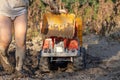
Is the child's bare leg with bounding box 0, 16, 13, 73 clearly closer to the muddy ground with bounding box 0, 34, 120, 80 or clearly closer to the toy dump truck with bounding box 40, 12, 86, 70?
the muddy ground with bounding box 0, 34, 120, 80

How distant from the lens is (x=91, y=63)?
873 cm

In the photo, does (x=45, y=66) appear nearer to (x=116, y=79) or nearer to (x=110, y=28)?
(x=116, y=79)

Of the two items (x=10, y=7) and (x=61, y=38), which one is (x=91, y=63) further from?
(x=10, y=7)

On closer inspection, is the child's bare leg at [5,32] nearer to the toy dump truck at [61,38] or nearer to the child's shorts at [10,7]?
the child's shorts at [10,7]

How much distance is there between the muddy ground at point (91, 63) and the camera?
7.17 m

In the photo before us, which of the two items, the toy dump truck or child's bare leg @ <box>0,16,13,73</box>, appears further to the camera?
the toy dump truck

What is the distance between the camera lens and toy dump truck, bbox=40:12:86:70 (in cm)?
771

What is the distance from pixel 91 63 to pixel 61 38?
46.1 inches

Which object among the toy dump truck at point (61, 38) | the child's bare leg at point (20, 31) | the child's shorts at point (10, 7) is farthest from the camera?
the toy dump truck at point (61, 38)

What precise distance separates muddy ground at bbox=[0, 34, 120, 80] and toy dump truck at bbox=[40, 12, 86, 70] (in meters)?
0.30

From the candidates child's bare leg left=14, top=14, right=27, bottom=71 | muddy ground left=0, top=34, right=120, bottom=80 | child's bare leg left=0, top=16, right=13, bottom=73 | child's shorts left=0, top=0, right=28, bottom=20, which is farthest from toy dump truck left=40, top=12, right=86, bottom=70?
child's shorts left=0, top=0, right=28, bottom=20

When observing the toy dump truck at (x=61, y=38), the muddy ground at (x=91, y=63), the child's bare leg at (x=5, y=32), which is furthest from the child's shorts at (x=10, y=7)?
the toy dump truck at (x=61, y=38)

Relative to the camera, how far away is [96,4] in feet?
40.3

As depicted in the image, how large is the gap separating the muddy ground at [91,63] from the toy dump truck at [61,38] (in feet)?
0.97
